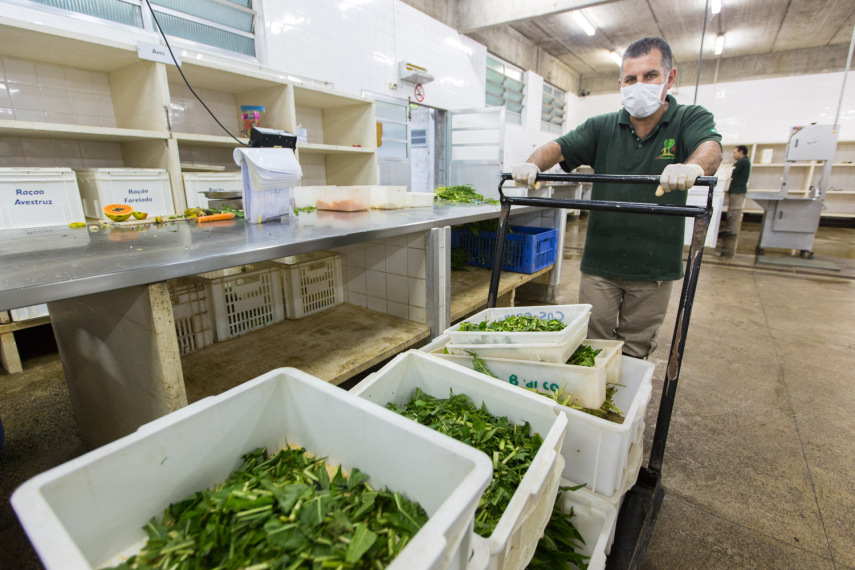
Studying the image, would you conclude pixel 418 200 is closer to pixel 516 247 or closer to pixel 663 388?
pixel 516 247

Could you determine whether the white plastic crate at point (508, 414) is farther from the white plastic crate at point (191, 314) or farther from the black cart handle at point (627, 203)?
the white plastic crate at point (191, 314)

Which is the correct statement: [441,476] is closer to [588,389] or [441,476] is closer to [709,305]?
[588,389]

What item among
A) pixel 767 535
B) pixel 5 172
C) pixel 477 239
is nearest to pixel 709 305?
pixel 477 239

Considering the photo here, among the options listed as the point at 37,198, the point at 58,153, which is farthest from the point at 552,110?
the point at 37,198

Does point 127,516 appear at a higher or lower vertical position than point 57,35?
lower

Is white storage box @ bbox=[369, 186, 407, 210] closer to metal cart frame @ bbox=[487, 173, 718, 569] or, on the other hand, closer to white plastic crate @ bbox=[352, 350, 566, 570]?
metal cart frame @ bbox=[487, 173, 718, 569]

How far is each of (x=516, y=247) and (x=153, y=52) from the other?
2766mm

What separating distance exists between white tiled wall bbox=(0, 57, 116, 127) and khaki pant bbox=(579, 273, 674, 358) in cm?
362

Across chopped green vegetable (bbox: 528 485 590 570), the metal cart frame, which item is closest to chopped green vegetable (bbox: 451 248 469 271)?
the metal cart frame

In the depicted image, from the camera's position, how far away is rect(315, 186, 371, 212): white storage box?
7.43ft

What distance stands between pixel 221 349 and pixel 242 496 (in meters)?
1.21

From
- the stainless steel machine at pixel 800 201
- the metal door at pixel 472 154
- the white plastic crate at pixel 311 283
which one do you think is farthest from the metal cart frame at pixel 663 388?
the stainless steel machine at pixel 800 201

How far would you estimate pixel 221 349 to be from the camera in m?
1.71

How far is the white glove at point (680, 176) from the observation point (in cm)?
120
